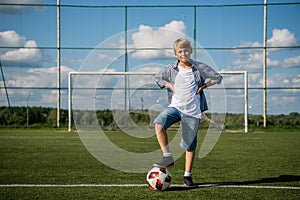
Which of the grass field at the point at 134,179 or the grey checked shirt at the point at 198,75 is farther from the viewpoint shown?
the grey checked shirt at the point at 198,75

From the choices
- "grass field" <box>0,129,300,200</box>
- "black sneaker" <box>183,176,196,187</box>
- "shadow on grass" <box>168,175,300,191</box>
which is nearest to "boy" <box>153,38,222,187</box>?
"black sneaker" <box>183,176,196,187</box>

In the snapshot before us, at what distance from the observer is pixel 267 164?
7.20 meters

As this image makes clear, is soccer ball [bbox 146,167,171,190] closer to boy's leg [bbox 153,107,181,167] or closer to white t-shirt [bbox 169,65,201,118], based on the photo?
boy's leg [bbox 153,107,181,167]

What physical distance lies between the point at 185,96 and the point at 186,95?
0.05 ft

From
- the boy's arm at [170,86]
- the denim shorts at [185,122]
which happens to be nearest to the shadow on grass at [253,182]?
the denim shorts at [185,122]

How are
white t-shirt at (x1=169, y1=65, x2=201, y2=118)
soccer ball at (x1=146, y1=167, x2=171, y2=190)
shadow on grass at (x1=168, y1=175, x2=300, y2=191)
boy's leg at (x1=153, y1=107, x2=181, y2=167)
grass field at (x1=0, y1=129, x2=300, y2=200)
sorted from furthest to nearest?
white t-shirt at (x1=169, y1=65, x2=201, y2=118), boy's leg at (x1=153, y1=107, x2=181, y2=167), shadow on grass at (x1=168, y1=175, x2=300, y2=191), soccer ball at (x1=146, y1=167, x2=171, y2=190), grass field at (x1=0, y1=129, x2=300, y2=200)

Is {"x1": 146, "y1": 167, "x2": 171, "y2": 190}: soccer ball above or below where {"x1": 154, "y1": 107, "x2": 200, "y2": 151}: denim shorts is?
below

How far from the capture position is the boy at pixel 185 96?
17.0ft

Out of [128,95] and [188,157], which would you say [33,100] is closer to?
[128,95]

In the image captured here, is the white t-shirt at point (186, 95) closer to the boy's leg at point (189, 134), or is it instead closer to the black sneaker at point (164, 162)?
the boy's leg at point (189, 134)

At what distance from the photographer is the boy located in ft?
17.0

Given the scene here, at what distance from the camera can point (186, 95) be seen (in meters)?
5.22

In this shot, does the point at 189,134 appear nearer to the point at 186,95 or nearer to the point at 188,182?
the point at 186,95

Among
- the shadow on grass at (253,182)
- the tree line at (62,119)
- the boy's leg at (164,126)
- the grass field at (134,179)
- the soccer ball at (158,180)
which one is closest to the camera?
the grass field at (134,179)
